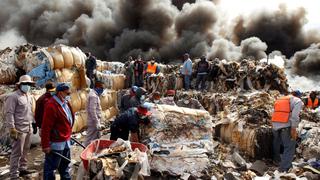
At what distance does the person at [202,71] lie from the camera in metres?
13.0

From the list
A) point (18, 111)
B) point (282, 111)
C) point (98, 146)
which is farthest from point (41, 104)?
point (282, 111)

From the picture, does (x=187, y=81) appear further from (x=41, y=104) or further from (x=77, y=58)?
(x=41, y=104)

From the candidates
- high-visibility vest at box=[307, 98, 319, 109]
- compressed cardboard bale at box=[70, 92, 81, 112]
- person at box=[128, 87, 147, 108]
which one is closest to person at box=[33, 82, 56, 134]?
person at box=[128, 87, 147, 108]

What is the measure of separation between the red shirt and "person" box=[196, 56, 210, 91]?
879 centimetres

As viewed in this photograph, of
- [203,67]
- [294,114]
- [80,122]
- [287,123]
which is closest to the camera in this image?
[294,114]

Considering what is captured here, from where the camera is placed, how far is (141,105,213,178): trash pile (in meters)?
4.97

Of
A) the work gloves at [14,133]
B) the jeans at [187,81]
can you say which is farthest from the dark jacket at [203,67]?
the work gloves at [14,133]

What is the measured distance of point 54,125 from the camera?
451 cm

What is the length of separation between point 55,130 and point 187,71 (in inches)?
356

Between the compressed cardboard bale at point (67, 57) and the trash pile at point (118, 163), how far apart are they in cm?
517

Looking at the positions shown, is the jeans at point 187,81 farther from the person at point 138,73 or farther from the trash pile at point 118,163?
the trash pile at point 118,163

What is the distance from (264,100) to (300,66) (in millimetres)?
19719

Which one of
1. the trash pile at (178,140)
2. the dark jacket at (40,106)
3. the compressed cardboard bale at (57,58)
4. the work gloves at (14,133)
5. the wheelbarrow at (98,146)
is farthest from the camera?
the compressed cardboard bale at (57,58)

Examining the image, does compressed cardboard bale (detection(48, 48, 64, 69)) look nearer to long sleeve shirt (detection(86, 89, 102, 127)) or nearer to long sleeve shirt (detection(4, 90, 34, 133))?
long sleeve shirt (detection(86, 89, 102, 127))
